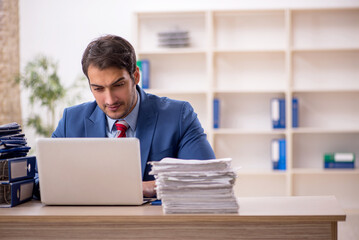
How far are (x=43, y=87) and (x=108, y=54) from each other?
303cm

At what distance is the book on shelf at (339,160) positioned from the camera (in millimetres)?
4980

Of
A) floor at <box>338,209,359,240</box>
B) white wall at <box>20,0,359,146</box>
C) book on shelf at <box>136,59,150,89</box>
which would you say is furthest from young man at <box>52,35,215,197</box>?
white wall at <box>20,0,359,146</box>

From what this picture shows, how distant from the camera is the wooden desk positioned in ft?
5.27

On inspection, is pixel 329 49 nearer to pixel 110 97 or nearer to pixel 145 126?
pixel 145 126

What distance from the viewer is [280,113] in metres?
4.98

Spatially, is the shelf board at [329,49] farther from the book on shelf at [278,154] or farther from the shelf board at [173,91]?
the shelf board at [173,91]

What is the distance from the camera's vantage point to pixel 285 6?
5.15 meters

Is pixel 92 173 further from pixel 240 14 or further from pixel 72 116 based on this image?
pixel 240 14

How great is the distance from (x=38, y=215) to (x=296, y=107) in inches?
146

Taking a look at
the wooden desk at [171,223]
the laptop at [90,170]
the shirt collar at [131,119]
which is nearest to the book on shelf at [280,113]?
the shirt collar at [131,119]

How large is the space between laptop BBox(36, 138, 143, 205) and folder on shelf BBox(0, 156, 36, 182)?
0.51 feet

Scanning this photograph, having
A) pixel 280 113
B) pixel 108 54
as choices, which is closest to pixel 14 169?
pixel 108 54

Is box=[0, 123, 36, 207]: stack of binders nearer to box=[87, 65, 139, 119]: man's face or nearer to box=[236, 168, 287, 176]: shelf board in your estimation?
box=[87, 65, 139, 119]: man's face

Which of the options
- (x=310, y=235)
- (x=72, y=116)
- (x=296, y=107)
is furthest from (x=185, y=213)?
(x=296, y=107)
